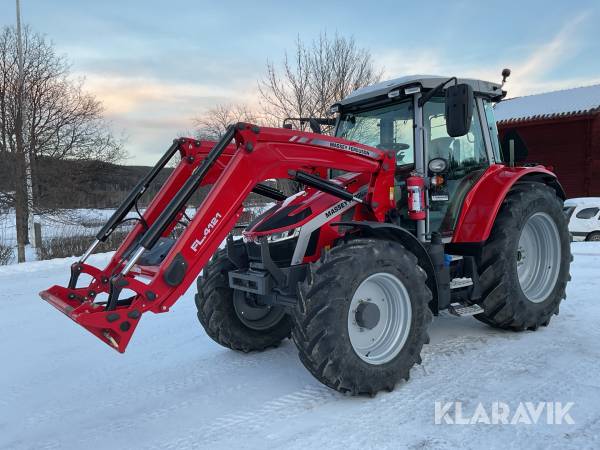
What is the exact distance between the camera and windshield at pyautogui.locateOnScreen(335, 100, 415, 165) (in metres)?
4.09

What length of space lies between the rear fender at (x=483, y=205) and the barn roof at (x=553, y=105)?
1589 centimetres

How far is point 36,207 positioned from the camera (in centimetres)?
1281

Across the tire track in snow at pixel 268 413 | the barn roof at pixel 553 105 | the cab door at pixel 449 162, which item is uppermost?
the barn roof at pixel 553 105

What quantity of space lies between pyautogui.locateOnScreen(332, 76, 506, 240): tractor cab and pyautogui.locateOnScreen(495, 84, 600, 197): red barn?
16141 mm

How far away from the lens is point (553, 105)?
801 inches

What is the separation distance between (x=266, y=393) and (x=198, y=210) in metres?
1.32

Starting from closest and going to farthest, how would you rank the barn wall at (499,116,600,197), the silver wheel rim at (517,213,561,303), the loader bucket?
1. the loader bucket
2. the silver wheel rim at (517,213,561,303)
3. the barn wall at (499,116,600,197)

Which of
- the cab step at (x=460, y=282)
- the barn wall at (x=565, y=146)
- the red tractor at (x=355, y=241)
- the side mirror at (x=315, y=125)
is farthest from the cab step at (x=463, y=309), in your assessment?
the barn wall at (x=565, y=146)

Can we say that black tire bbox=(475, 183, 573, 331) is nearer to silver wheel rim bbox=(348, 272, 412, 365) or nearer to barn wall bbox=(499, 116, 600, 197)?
silver wheel rim bbox=(348, 272, 412, 365)

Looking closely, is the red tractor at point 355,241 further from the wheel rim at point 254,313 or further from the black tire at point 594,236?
the black tire at point 594,236

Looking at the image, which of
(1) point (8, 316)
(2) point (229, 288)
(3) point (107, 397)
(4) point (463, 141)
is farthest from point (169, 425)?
(1) point (8, 316)

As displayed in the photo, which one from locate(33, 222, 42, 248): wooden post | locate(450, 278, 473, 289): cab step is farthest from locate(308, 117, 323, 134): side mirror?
locate(33, 222, 42, 248): wooden post

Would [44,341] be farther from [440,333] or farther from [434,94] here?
[434,94]

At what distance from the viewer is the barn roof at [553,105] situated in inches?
760
